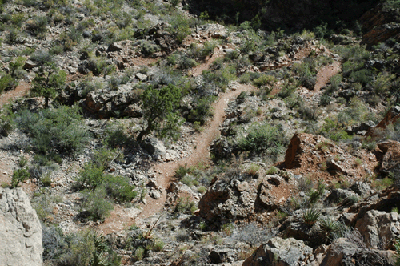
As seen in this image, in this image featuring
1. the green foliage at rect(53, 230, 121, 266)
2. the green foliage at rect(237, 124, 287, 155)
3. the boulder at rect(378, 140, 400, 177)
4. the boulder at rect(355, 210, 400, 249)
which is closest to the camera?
the boulder at rect(355, 210, 400, 249)

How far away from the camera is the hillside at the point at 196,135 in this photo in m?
5.44

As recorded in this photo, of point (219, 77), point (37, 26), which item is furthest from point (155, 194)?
point (37, 26)

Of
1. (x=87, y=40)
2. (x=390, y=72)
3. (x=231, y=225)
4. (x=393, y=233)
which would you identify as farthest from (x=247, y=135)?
(x=87, y=40)

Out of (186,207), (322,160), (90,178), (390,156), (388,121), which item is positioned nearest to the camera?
(390,156)

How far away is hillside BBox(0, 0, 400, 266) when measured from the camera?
5441 millimetres

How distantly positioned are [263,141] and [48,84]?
9791 millimetres

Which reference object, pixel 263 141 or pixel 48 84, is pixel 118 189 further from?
pixel 48 84

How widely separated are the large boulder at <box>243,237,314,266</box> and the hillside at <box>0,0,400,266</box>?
30 millimetres

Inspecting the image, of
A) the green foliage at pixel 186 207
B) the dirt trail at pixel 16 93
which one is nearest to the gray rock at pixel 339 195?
the green foliage at pixel 186 207

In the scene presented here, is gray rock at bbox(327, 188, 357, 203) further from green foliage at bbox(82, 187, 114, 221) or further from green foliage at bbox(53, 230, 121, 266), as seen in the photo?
green foliage at bbox(82, 187, 114, 221)

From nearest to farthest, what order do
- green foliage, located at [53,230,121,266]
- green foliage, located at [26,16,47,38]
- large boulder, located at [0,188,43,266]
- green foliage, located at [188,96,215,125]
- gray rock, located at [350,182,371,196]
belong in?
large boulder, located at [0,188,43,266], green foliage, located at [53,230,121,266], gray rock, located at [350,182,371,196], green foliage, located at [188,96,215,125], green foliage, located at [26,16,47,38]

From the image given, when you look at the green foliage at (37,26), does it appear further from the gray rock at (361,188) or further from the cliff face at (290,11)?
the gray rock at (361,188)

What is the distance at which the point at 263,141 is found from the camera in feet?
36.1

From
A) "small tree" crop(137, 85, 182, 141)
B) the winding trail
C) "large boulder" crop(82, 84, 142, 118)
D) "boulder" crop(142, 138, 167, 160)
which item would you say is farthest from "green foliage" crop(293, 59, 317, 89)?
"large boulder" crop(82, 84, 142, 118)
